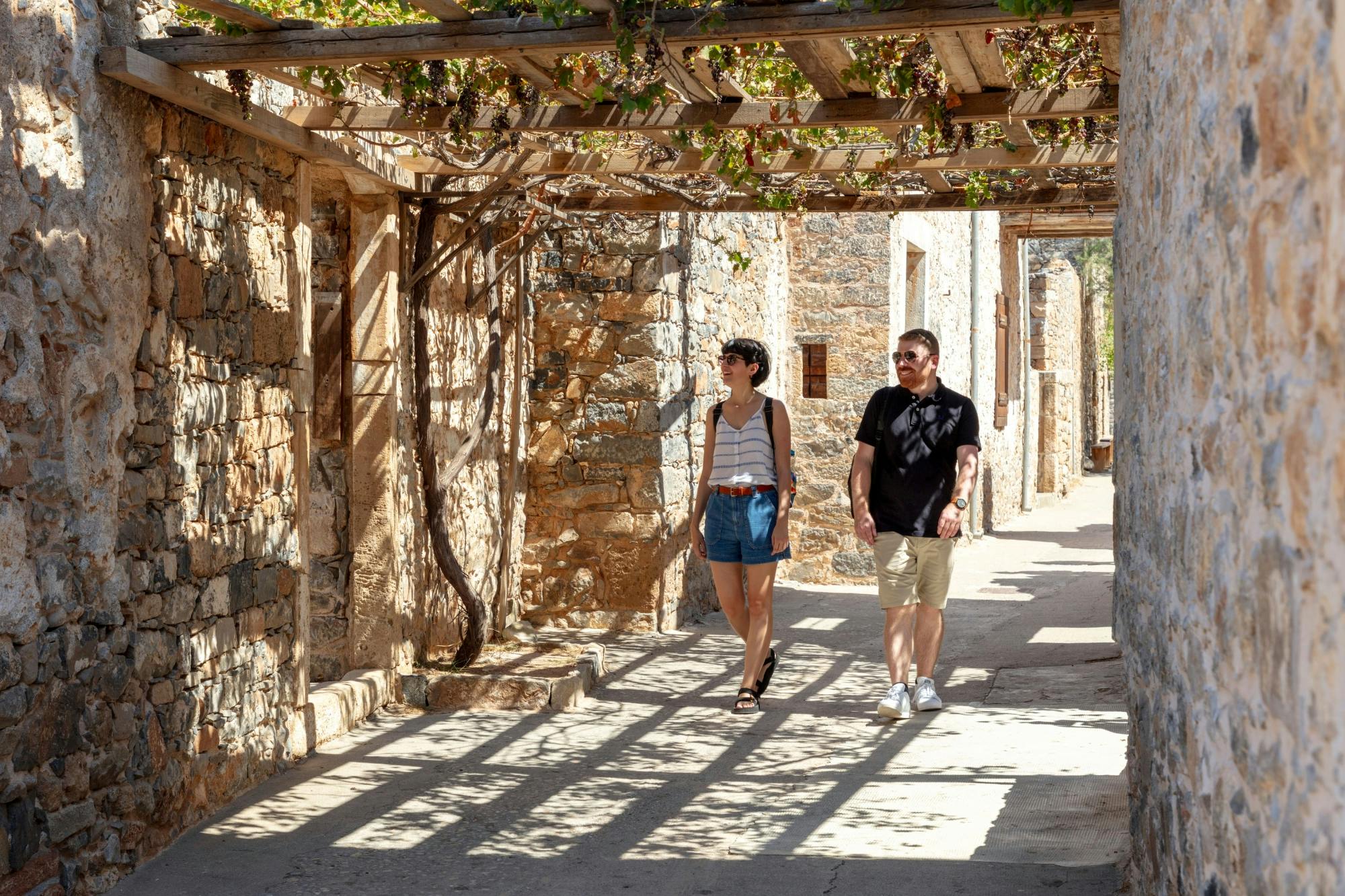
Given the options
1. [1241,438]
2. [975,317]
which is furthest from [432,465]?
[975,317]

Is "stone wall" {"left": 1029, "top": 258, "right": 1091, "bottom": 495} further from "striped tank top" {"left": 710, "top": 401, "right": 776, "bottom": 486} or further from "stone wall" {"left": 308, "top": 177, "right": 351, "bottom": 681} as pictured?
"stone wall" {"left": 308, "top": 177, "right": 351, "bottom": 681}

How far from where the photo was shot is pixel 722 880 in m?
3.78

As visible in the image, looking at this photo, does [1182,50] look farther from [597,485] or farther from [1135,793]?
[597,485]

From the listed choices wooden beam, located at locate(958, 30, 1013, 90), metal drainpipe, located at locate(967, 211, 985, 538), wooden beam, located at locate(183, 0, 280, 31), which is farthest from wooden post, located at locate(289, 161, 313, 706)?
metal drainpipe, located at locate(967, 211, 985, 538)

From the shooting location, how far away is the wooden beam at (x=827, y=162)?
18.4ft

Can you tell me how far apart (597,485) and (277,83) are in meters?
3.28

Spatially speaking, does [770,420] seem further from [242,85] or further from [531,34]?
[242,85]

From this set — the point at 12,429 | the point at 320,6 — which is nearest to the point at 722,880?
the point at 12,429

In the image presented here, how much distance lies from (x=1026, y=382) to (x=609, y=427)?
11.2 meters

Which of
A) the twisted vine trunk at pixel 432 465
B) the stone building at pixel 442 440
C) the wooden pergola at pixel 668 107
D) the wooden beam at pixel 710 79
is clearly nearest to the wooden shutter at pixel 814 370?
the stone building at pixel 442 440

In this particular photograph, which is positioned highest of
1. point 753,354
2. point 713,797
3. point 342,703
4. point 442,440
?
point 753,354

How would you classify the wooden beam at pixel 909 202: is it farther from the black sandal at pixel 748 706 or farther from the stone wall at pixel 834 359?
the stone wall at pixel 834 359

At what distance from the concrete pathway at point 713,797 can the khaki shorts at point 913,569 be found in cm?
49

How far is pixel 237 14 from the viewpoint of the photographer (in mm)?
3855
